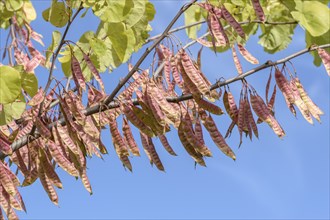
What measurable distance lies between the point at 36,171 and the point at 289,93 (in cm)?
100

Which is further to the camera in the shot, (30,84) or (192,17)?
(192,17)

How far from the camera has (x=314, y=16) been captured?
186cm

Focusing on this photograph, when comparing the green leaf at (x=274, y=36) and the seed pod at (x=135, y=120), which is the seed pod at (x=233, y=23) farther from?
the green leaf at (x=274, y=36)

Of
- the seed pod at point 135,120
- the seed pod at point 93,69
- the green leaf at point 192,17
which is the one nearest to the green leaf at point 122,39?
the seed pod at point 93,69

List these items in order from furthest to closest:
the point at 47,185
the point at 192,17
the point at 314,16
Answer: the point at 192,17 → the point at 47,185 → the point at 314,16

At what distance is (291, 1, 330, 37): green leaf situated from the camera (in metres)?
1.83

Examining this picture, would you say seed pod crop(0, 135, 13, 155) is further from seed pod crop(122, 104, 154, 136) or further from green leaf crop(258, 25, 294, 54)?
green leaf crop(258, 25, 294, 54)

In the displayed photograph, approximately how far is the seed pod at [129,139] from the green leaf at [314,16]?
0.71 metres

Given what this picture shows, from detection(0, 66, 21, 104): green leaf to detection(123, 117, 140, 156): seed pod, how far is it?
1.40ft

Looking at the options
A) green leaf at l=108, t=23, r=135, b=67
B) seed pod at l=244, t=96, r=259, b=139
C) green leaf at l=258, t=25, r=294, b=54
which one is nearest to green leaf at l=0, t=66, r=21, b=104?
green leaf at l=108, t=23, r=135, b=67

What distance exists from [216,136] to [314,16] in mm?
536

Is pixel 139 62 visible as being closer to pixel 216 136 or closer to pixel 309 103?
pixel 216 136

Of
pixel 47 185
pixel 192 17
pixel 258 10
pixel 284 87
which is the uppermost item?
pixel 192 17

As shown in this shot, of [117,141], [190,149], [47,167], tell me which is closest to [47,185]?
[47,167]
